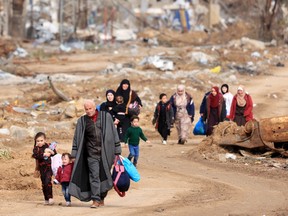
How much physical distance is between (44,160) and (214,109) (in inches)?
308

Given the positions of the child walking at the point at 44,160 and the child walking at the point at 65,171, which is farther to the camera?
the child walking at the point at 44,160

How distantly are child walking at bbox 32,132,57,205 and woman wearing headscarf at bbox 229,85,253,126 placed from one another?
6971 millimetres

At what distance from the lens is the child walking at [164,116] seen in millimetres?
18938

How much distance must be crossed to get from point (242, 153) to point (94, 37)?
4280 cm

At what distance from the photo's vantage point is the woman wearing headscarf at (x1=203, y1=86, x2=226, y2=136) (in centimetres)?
1875

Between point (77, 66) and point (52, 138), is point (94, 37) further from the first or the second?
point (52, 138)

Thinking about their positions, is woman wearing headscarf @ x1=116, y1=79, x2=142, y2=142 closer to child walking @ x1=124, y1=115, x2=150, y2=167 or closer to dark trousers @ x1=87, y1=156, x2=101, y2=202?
child walking @ x1=124, y1=115, x2=150, y2=167

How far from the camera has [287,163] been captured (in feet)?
50.0

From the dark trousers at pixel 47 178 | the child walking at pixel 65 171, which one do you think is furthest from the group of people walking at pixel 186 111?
the child walking at pixel 65 171

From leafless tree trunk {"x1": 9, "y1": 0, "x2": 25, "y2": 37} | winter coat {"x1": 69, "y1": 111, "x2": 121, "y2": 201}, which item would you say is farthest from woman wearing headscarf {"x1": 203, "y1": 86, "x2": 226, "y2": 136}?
leafless tree trunk {"x1": 9, "y1": 0, "x2": 25, "y2": 37}

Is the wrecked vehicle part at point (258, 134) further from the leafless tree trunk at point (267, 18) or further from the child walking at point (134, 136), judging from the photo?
the leafless tree trunk at point (267, 18)

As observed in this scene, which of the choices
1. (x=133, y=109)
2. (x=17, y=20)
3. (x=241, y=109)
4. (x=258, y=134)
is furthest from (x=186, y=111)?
(x=17, y=20)

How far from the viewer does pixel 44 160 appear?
1152 centimetres

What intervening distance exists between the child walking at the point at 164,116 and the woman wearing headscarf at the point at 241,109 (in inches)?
58.8
